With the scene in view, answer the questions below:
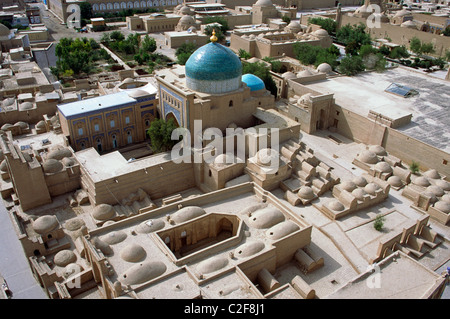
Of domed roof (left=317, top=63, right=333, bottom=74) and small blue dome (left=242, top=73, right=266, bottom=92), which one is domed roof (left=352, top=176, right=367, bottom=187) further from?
domed roof (left=317, top=63, right=333, bottom=74)

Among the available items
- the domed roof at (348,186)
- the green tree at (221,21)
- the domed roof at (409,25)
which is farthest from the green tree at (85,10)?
the domed roof at (348,186)

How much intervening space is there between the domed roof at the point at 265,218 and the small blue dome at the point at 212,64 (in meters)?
9.91

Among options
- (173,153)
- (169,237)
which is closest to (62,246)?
(169,237)

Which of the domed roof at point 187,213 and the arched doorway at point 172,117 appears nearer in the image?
the domed roof at point 187,213

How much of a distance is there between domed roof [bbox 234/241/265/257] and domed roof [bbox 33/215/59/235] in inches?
384

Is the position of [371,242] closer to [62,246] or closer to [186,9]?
[62,246]

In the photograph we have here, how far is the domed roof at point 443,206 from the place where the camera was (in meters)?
22.3

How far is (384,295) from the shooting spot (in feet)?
51.4

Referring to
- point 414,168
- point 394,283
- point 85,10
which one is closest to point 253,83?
point 414,168

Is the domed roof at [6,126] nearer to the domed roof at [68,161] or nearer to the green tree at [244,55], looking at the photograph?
the domed roof at [68,161]

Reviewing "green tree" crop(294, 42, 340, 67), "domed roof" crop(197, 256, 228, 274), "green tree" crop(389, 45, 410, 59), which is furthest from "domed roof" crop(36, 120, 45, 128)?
"green tree" crop(389, 45, 410, 59)

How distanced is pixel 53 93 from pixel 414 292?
3096 centimetres

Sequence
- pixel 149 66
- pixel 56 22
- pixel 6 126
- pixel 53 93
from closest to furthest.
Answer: pixel 6 126 < pixel 53 93 < pixel 149 66 < pixel 56 22

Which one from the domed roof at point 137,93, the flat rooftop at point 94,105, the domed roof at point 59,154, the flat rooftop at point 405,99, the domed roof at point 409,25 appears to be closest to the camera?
the domed roof at point 59,154
